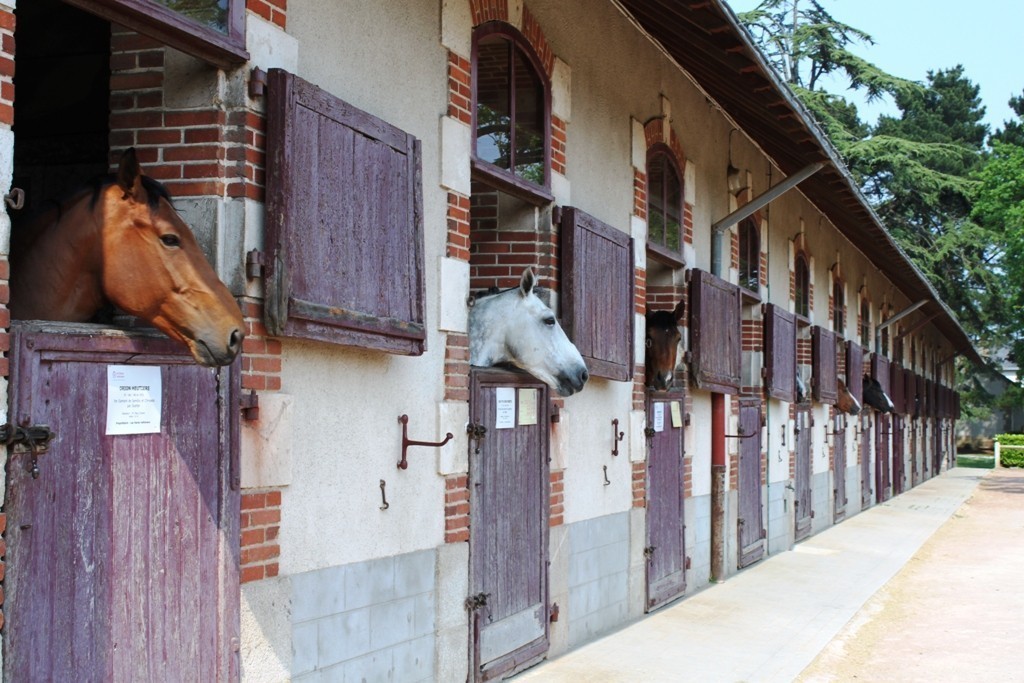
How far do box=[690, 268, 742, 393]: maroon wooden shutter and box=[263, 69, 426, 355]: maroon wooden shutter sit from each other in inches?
218

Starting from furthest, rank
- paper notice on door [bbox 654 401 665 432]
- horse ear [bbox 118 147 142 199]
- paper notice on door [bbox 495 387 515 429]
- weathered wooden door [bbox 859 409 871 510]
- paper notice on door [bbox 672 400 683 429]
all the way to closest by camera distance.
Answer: weathered wooden door [bbox 859 409 871 510], paper notice on door [bbox 672 400 683 429], paper notice on door [bbox 654 401 665 432], paper notice on door [bbox 495 387 515 429], horse ear [bbox 118 147 142 199]

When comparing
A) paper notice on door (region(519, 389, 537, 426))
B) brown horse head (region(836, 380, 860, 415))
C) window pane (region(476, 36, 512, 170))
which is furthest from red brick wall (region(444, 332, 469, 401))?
brown horse head (region(836, 380, 860, 415))

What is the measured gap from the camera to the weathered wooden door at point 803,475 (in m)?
15.7

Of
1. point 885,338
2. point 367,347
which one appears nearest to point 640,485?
point 367,347

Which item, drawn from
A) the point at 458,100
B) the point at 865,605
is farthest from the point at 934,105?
the point at 458,100

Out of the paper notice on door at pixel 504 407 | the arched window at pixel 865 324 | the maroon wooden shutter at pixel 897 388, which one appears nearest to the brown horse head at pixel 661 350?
the paper notice on door at pixel 504 407

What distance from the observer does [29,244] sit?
4059 mm

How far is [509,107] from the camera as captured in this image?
281 inches

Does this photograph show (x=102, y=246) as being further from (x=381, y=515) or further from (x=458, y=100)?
(x=458, y=100)

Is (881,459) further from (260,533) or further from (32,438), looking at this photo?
(32,438)

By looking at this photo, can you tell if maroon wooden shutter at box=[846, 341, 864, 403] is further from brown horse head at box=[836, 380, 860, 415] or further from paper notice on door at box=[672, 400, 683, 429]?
paper notice on door at box=[672, 400, 683, 429]

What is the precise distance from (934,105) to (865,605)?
46.0 metres

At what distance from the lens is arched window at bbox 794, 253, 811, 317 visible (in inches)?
654

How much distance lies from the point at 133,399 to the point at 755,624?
21.8 feet
